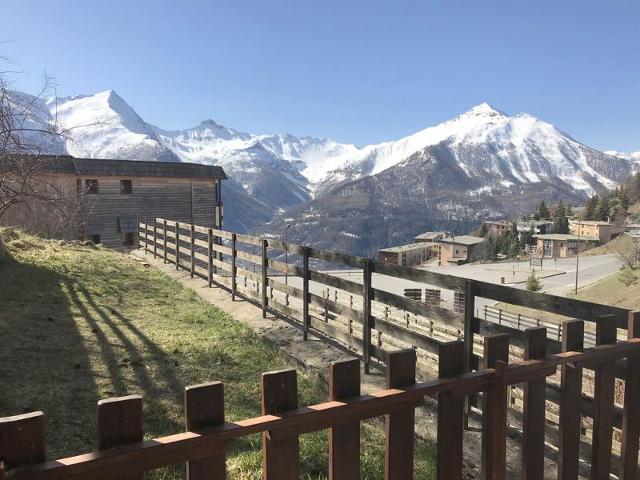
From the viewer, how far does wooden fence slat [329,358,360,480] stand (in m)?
1.98

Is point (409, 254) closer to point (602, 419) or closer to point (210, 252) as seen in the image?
point (210, 252)

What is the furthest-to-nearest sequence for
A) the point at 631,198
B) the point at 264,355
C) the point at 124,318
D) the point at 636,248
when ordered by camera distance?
the point at 631,198, the point at 636,248, the point at 124,318, the point at 264,355

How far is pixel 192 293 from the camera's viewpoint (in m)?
10.8

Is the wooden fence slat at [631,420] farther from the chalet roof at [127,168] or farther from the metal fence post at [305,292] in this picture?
the chalet roof at [127,168]

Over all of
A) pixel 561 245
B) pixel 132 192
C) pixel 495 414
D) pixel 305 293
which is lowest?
pixel 561 245

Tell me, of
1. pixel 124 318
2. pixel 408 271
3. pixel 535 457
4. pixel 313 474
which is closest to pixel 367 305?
pixel 408 271

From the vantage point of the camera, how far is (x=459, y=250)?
112m

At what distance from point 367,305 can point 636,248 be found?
7669 centimetres

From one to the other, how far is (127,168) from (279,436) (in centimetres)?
3340

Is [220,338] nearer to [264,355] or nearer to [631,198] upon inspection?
[264,355]

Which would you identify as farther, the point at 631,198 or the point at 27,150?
the point at 631,198

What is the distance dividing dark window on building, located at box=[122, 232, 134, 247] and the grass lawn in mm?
22338

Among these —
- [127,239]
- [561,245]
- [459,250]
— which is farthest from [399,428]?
[561,245]

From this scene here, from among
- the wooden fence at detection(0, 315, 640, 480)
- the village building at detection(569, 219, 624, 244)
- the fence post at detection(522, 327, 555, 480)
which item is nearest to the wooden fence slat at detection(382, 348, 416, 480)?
the wooden fence at detection(0, 315, 640, 480)
